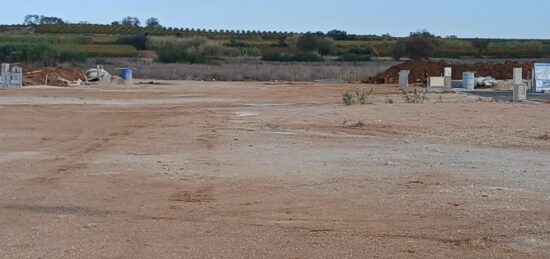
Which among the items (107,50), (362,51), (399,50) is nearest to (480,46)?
(362,51)

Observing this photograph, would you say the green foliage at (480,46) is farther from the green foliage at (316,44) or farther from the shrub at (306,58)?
the shrub at (306,58)

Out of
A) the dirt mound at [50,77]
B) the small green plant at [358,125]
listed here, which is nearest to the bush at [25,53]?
the dirt mound at [50,77]

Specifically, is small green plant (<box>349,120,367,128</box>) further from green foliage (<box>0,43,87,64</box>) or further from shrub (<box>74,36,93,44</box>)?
shrub (<box>74,36,93,44</box>)

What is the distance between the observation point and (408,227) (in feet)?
35.1

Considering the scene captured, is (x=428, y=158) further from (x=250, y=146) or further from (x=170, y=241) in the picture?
(x=170, y=241)

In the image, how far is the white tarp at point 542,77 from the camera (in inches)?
1642

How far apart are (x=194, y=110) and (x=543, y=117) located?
11.2 m

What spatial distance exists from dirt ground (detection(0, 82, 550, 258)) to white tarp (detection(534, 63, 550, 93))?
14233 millimetres

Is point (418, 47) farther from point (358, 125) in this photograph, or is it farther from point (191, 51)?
point (358, 125)

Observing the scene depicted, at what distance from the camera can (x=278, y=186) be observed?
14211 millimetres

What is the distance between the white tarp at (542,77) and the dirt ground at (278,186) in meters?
14.2

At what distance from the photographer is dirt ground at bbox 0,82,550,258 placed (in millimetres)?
9828

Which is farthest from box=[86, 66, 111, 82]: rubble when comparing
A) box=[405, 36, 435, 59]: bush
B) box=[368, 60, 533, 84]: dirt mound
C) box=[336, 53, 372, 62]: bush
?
box=[336, 53, 372, 62]: bush

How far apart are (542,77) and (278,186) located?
2978 cm
